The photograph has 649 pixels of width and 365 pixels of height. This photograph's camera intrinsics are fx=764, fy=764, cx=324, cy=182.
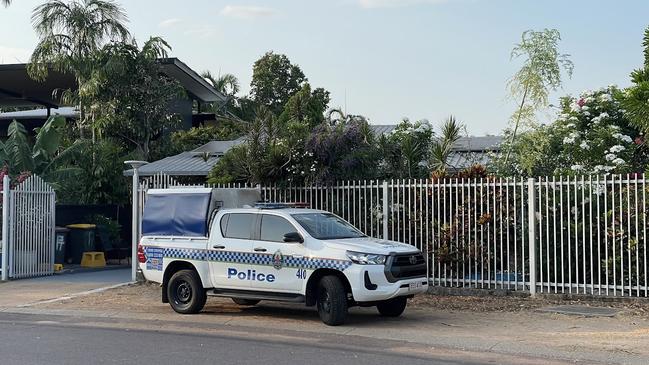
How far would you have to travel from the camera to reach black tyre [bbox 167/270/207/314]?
12500mm

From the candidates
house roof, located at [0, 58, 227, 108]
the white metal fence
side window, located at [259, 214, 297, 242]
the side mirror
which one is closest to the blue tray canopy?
side window, located at [259, 214, 297, 242]

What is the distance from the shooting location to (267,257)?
1180 centimetres

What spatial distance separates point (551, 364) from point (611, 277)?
4.97m

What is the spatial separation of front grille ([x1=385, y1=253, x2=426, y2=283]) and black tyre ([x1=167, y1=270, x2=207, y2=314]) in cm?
335

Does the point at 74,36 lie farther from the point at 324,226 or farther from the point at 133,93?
the point at 324,226

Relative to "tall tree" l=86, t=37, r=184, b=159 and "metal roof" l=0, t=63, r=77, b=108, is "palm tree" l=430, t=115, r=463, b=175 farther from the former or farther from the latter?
"metal roof" l=0, t=63, r=77, b=108

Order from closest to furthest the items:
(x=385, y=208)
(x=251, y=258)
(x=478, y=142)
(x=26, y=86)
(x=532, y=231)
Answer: (x=251, y=258)
(x=532, y=231)
(x=385, y=208)
(x=478, y=142)
(x=26, y=86)

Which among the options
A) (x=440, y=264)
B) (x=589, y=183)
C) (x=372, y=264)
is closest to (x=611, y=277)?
(x=589, y=183)

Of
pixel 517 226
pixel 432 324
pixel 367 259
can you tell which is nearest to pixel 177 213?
pixel 367 259

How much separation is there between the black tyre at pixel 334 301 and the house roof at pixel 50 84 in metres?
18.8

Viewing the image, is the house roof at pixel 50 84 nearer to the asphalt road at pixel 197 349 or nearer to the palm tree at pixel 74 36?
the palm tree at pixel 74 36

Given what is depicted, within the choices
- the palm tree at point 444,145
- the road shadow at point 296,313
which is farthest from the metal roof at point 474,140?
the road shadow at point 296,313

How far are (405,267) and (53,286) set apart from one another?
29.5ft

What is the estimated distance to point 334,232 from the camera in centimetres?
1212
